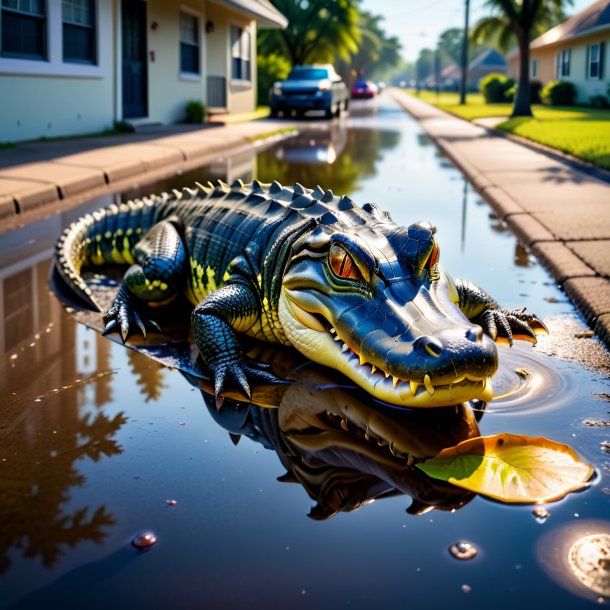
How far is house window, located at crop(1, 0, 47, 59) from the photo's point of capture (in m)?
14.2

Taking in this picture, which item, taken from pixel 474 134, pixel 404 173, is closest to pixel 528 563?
pixel 404 173

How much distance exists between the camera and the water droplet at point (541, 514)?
7.95ft

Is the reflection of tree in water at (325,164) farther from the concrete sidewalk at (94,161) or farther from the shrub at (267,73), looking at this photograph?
the shrub at (267,73)

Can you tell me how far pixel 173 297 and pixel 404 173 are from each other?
855 centimetres

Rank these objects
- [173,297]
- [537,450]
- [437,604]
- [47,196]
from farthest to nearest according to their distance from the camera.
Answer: [47,196] → [173,297] → [537,450] → [437,604]

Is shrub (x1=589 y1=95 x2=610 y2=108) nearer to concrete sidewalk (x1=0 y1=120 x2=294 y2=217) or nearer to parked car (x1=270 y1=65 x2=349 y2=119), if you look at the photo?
parked car (x1=270 y1=65 x2=349 y2=119)

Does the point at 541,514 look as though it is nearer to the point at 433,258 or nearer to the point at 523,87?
the point at 433,258

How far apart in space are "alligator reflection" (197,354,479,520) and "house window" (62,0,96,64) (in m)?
15.0

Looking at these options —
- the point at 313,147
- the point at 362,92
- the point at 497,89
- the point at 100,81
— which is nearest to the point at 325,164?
the point at 313,147

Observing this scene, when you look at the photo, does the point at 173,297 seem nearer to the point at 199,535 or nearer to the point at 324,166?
the point at 199,535

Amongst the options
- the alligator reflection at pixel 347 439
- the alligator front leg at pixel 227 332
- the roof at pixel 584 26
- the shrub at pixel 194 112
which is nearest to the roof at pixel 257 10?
the shrub at pixel 194 112

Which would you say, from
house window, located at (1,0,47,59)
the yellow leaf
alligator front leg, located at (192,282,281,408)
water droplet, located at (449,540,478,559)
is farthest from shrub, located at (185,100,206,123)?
water droplet, located at (449,540,478,559)

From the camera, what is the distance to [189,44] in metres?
24.3

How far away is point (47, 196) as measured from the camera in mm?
9000
